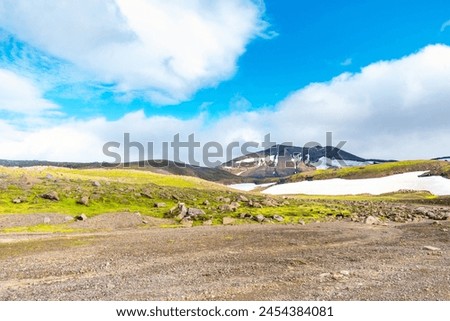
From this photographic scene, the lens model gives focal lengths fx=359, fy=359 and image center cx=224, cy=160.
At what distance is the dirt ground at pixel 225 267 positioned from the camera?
52.4ft

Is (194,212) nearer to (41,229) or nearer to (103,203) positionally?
(103,203)

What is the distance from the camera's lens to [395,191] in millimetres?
127500

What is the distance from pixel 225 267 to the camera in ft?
69.7

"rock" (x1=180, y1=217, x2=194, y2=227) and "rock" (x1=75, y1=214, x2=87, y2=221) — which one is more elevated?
"rock" (x1=75, y1=214, x2=87, y2=221)

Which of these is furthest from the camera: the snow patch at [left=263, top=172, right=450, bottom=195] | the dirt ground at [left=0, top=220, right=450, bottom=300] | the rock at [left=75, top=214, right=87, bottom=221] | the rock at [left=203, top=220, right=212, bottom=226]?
the snow patch at [left=263, top=172, right=450, bottom=195]

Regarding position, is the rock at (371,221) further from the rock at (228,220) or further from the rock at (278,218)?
the rock at (228,220)

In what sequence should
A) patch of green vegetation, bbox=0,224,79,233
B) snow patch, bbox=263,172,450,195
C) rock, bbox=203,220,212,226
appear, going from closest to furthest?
patch of green vegetation, bbox=0,224,79,233, rock, bbox=203,220,212,226, snow patch, bbox=263,172,450,195

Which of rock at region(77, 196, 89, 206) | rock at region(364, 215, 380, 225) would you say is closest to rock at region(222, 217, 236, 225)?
rock at region(364, 215, 380, 225)

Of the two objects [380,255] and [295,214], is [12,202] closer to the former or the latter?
[295,214]

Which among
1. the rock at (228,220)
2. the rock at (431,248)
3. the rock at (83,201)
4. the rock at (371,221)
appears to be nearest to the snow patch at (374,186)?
the rock at (371,221)

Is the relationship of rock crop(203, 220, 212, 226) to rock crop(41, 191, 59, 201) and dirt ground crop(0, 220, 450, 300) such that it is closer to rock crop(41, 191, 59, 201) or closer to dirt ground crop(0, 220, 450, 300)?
dirt ground crop(0, 220, 450, 300)

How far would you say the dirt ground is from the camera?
52.4 ft

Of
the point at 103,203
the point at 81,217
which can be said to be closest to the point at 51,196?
the point at 103,203

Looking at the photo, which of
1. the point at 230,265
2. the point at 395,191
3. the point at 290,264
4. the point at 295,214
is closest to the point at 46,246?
the point at 230,265
